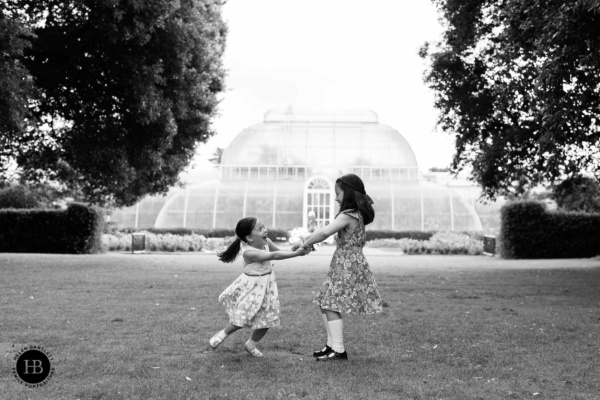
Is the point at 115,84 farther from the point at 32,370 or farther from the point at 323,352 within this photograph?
the point at 32,370

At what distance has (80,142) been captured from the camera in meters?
15.1

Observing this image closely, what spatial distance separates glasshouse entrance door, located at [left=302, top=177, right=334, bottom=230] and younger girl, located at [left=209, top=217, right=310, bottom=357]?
2843 centimetres

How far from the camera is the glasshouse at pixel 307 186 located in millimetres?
33875

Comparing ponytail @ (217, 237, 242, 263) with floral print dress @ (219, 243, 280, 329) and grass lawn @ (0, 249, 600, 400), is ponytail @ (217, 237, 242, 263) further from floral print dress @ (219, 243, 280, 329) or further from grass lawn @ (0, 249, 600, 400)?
grass lawn @ (0, 249, 600, 400)

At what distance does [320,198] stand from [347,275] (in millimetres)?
29152

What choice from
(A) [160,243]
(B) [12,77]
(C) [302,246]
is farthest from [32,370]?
(A) [160,243]

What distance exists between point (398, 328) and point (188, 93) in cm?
969

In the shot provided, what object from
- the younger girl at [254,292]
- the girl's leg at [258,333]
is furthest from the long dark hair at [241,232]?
the girl's leg at [258,333]

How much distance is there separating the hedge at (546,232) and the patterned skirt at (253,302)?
61.4 feet

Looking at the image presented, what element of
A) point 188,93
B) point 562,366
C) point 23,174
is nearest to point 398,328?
point 562,366

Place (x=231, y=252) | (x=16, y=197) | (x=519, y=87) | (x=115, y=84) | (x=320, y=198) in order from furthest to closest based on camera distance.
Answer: (x=320, y=198) < (x=16, y=197) < (x=115, y=84) < (x=519, y=87) < (x=231, y=252)

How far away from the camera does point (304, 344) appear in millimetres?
6301

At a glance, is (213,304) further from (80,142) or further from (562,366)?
(80,142)

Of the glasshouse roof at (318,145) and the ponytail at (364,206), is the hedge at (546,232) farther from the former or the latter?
the ponytail at (364,206)
